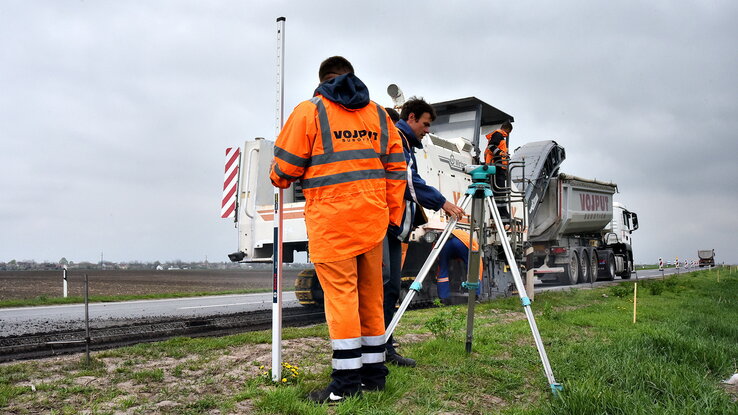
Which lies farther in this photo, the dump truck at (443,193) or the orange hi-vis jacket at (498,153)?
the orange hi-vis jacket at (498,153)

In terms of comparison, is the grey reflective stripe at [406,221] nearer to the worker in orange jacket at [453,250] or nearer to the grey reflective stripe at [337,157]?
the grey reflective stripe at [337,157]

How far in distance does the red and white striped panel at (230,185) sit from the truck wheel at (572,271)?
42.9ft

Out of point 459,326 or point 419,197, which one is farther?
point 459,326

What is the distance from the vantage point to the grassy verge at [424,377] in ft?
10.4

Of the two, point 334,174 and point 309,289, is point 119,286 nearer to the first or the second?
point 309,289

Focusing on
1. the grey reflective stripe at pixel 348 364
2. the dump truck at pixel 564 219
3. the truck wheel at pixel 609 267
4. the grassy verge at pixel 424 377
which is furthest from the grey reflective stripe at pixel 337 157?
the truck wheel at pixel 609 267

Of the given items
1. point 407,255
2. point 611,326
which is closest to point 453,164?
point 407,255

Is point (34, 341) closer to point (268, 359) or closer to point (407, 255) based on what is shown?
point (268, 359)

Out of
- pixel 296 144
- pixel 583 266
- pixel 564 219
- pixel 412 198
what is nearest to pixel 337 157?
pixel 296 144

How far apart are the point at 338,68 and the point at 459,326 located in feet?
11.0

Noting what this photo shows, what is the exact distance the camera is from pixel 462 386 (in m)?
3.69

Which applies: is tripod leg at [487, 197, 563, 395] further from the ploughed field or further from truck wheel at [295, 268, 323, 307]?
the ploughed field

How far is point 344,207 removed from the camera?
10.8 ft

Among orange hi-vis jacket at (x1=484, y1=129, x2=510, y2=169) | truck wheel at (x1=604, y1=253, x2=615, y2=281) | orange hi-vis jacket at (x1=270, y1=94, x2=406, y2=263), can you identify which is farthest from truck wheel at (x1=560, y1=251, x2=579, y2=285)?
orange hi-vis jacket at (x1=270, y1=94, x2=406, y2=263)
